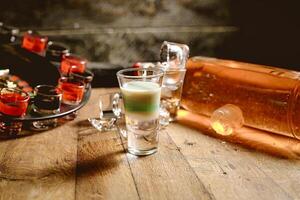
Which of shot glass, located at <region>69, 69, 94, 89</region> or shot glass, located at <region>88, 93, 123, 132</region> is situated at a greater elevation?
shot glass, located at <region>69, 69, 94, 89</region>

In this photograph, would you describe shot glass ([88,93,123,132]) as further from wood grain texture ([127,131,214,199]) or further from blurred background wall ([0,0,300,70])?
blurred background wall ([0,0,300,70])

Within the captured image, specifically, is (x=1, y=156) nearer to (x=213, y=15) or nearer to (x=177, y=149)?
(x=177, y=149)

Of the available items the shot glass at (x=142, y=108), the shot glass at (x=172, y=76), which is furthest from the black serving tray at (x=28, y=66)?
the shot glass at (x=142, y=108)

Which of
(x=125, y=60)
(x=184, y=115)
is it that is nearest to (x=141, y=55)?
(x=125, y=60)

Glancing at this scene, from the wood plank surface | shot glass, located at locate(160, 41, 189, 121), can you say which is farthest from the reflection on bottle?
the wood plank surface

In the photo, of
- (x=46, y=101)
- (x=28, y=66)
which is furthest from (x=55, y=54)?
(x=46, y=101)
